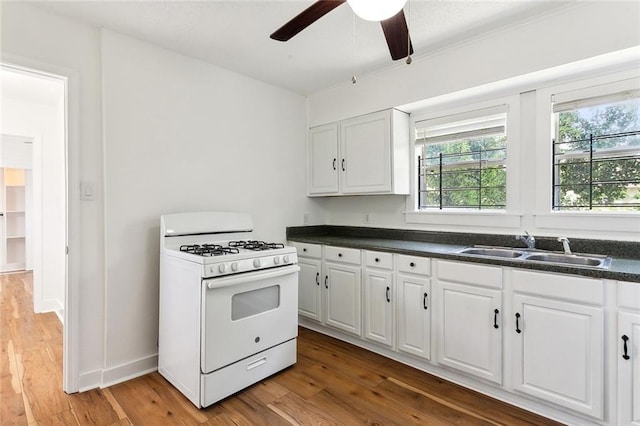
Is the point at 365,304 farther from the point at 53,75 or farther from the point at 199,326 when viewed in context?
the point at 53,75

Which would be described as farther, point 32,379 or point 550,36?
point 32,379

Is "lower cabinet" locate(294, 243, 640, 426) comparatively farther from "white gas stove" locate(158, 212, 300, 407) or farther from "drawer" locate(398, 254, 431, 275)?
"white gas stove" locate(158, 212, 300, 407)

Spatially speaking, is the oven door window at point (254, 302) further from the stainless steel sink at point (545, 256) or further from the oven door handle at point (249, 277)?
the stainless steel sink at point (545, 256)

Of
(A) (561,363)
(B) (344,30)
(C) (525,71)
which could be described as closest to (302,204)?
(B) (344,30)

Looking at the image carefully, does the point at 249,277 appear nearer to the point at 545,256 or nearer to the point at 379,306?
the point at 379,306

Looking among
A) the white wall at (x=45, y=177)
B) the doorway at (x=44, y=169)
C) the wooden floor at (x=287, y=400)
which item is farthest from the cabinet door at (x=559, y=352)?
the white wall at (x=45, y=177)

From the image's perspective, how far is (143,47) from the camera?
2.52m

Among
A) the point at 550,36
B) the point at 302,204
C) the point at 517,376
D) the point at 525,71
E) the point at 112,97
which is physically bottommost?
the point at 517,376

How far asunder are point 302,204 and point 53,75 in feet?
7.75

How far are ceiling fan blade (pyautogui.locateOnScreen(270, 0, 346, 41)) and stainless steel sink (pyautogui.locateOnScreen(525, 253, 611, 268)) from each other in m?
1.95

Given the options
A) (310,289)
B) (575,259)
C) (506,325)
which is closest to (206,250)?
(310,289)

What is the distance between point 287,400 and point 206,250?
44.5 inches

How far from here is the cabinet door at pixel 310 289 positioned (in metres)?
3.26

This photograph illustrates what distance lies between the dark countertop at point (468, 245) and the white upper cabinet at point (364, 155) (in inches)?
18.7
